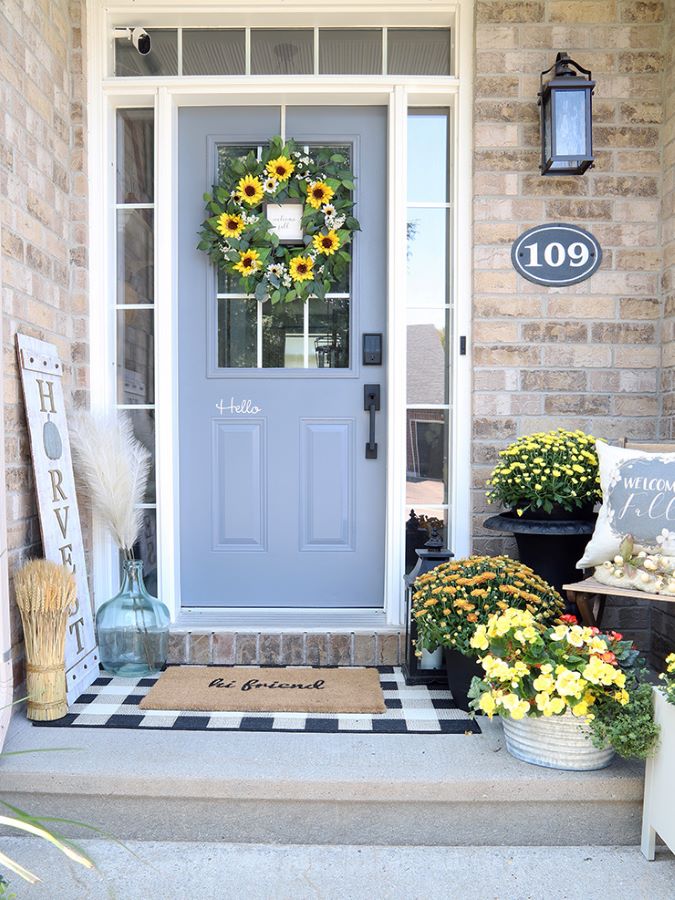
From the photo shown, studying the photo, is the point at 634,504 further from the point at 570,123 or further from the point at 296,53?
the point at 296,53

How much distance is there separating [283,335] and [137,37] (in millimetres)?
1314

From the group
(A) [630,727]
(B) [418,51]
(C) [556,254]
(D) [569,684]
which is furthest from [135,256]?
(A) [630,727]

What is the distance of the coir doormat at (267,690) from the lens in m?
2.41

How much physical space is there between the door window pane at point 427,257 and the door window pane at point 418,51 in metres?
0.55

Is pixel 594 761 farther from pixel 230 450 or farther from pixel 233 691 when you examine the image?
pixel 230 450

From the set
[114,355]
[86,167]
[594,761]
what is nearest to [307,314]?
[114,355]

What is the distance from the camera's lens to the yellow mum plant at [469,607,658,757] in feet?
6.20

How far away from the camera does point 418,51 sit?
Answer: 293cm

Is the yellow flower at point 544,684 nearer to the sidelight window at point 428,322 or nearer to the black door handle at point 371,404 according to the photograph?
the sidelight window at point 428,322

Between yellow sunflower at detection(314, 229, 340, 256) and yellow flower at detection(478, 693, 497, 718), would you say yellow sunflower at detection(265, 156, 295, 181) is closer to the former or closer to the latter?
yellow sunflower at detection(314, 229, 340, 256)

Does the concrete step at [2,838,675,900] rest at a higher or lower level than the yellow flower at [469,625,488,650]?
lower

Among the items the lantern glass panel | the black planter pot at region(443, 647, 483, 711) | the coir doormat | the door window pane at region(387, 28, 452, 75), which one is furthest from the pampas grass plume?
the lantern glass panel

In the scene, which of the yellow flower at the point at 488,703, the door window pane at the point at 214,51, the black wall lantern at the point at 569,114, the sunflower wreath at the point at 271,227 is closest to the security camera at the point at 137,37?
the door window pane at the point at 214,51

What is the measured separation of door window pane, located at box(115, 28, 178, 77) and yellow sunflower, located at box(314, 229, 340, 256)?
893 millimetres
